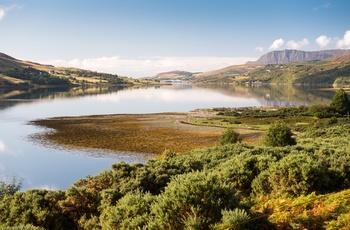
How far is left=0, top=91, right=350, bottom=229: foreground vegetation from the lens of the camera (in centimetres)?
800

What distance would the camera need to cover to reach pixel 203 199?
8.14 m

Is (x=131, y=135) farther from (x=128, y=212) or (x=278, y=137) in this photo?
(x=128, y=212)

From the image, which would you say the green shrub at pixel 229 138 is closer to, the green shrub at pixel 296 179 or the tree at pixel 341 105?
the green shrub at pixel 296 179

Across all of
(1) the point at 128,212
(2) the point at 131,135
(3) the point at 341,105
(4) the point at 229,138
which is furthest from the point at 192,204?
(3) the point at 341,105

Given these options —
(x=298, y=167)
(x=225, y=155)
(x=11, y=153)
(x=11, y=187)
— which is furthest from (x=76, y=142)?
(x=298, y=167)

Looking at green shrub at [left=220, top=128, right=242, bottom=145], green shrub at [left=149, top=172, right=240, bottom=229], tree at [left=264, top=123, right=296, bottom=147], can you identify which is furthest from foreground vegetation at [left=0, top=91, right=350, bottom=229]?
green shrub at [left=220, top=128, right=242, bottom=145]

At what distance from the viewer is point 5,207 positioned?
Result: 13617mm

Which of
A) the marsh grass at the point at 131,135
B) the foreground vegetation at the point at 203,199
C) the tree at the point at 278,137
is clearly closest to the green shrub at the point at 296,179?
the foreground vegetation at the point at 203,199

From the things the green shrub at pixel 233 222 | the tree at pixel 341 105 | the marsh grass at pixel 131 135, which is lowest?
the marsh grass at pixel 131 135

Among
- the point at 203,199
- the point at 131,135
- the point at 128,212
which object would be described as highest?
the point at 203,199

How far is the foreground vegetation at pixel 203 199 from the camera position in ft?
26.2

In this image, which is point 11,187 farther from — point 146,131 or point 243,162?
point 146,131

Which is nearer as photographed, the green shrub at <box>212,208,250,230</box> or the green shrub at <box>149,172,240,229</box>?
the green shrub at <box>212,208,250,230</box>

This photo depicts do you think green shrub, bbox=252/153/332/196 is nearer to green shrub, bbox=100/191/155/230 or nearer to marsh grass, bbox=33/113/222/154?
green shrub, bbox=100/191/155/230
